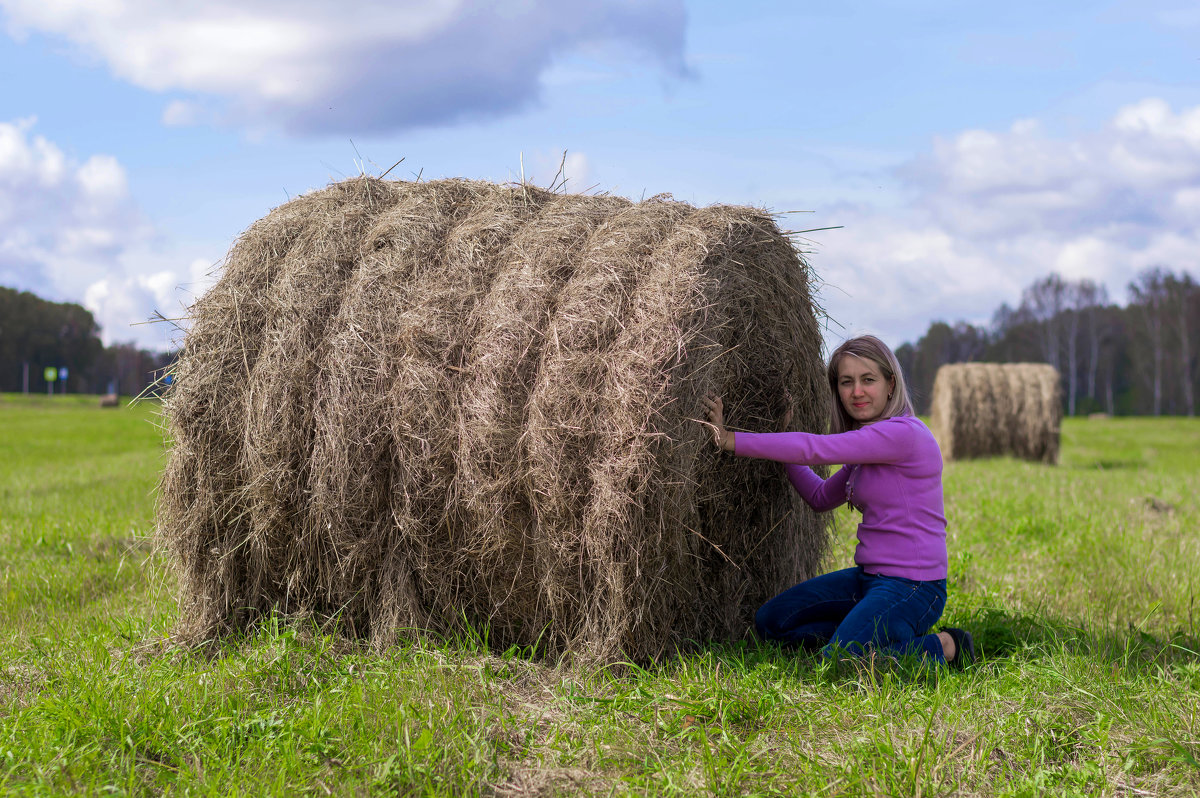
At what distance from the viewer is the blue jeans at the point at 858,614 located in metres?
4.23

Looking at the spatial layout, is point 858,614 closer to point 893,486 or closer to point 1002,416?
point 893,486

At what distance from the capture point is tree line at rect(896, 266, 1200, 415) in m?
52.7

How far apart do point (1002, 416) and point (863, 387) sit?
12.9 meters

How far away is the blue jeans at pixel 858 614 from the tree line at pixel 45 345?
66.8 meters

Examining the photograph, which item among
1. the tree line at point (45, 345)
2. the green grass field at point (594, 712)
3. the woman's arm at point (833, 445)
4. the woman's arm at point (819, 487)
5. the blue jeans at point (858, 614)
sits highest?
the tree line at point (45, 345)

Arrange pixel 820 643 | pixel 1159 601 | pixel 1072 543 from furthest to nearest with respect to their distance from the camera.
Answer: pixel 1072 543 < pixel 1159 601 < pixel 820 643

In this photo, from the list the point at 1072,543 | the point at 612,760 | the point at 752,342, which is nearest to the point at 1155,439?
the point at 1072,543

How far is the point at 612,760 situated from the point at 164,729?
73.5 inches

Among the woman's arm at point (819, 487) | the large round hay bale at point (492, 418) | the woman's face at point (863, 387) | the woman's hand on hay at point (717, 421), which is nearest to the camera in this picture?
the large round hay bale at point (492, 418)

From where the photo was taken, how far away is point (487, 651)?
4.41 meters

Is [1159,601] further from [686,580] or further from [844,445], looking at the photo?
[686,580]

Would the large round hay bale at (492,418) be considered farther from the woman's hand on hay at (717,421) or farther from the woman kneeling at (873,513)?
the woman kneeling at (873,513)

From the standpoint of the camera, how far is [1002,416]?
15969mm

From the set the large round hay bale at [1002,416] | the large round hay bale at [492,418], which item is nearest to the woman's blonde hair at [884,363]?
the large round hay bale at [492,418]
